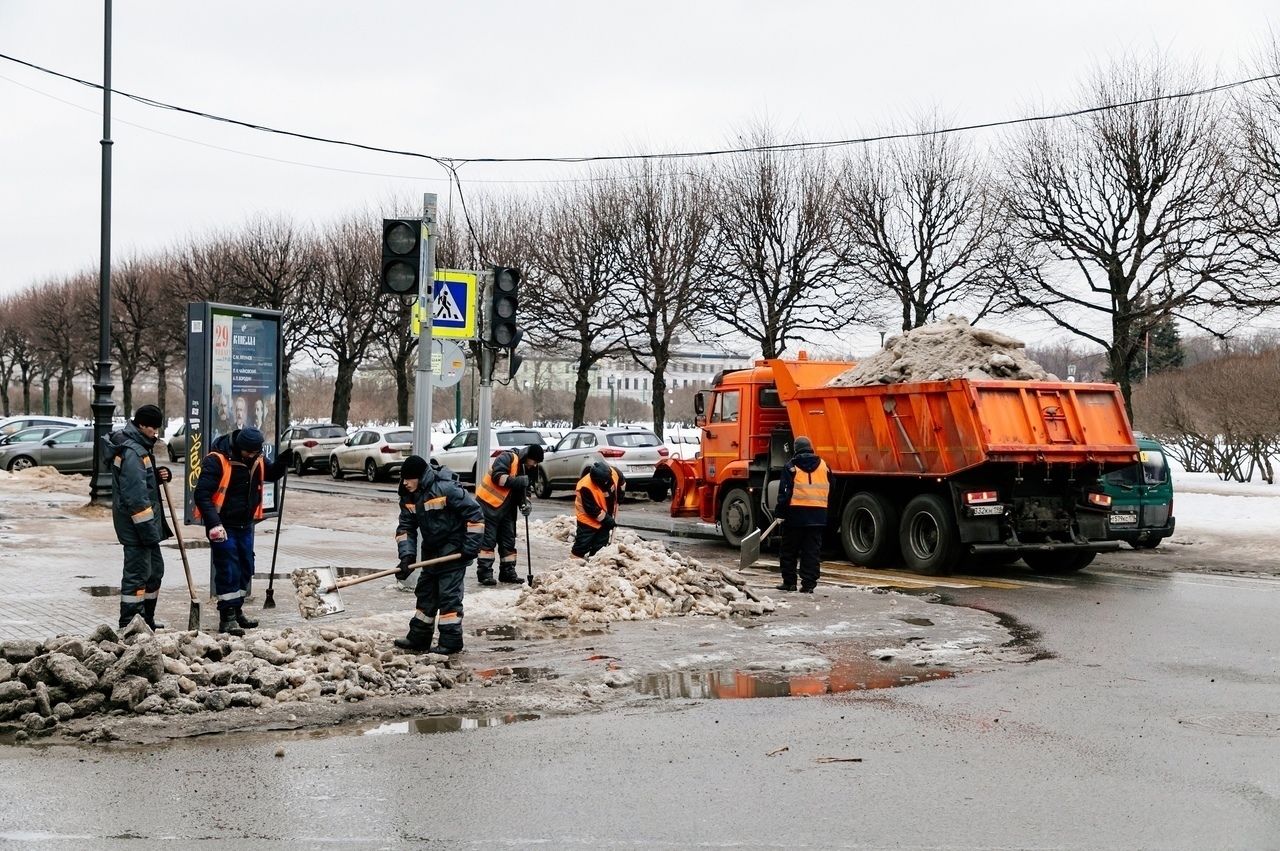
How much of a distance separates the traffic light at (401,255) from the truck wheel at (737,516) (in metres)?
7.98

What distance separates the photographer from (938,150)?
3388 centimetres

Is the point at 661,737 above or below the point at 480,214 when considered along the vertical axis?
below

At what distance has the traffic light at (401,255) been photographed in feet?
38.7

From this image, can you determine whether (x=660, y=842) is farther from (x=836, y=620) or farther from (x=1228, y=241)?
(x=1228, y=241)

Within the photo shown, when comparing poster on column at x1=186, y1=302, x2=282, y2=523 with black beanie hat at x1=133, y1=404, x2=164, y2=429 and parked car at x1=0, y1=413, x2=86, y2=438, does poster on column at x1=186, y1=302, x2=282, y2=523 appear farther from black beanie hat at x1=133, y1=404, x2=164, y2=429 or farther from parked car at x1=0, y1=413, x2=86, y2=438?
parked car at x1=0, y1=413, x2=86, y2=438

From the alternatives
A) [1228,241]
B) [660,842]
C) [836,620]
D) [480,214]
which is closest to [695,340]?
[480,214]

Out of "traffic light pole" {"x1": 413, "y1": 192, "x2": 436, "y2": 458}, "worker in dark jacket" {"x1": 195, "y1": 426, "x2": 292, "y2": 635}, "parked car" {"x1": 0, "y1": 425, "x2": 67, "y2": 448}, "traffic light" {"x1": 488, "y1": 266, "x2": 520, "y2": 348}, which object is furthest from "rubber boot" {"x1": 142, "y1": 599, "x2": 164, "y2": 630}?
"parked car" {"x1": 0, "y1": 425, "x2": 67, "y2": 448}

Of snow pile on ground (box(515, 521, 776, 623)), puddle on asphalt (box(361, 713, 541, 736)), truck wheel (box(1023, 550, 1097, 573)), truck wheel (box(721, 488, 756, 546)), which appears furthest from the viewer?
truck wheel (box(721, 488, 756, 546))

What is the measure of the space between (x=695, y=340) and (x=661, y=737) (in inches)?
1291

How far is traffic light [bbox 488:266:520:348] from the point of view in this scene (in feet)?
47.0

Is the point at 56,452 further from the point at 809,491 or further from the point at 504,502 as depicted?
the point at 809,491

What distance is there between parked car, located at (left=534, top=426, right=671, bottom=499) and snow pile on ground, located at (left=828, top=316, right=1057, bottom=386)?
10151mm

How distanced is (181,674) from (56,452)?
97.7 feet

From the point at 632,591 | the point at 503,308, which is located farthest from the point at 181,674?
the point at 503,308
